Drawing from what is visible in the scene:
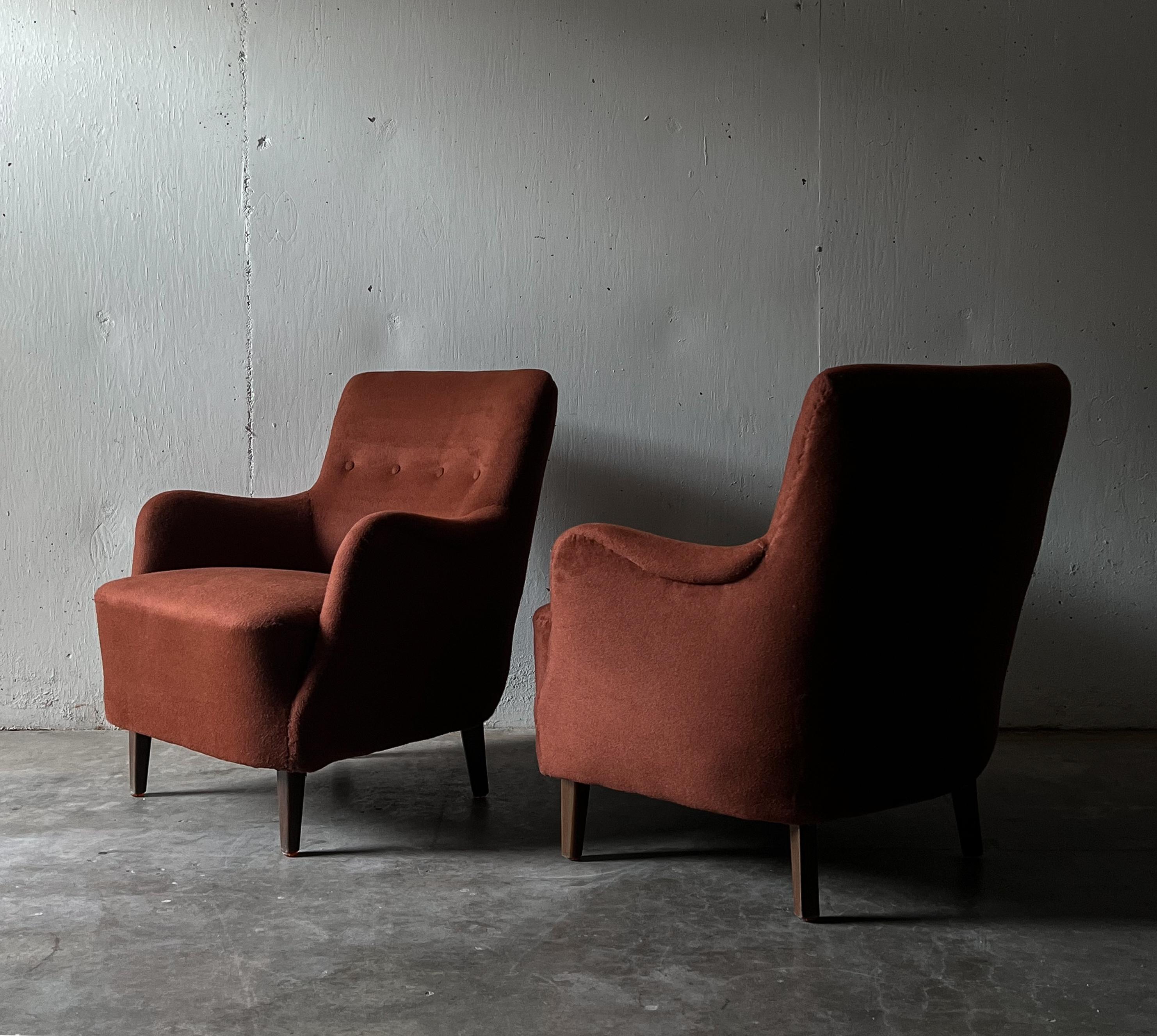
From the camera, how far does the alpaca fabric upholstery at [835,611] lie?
1.83 metres

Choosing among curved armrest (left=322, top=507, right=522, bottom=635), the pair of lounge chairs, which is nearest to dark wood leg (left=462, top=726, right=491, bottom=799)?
the pair of lounge chairs

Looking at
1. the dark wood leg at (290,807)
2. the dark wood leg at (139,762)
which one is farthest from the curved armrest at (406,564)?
the dark wood leg at (139,762)

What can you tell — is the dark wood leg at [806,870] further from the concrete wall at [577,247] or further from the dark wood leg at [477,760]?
the concrete wall at [577,247]

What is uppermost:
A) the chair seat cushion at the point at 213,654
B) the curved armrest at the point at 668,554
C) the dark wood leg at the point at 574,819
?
the curved armrest at the point at 668,554

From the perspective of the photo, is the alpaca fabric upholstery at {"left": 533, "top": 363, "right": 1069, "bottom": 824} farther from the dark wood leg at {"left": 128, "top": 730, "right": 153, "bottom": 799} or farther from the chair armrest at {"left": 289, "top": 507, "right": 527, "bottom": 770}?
the dark wood leg at {"left": 128, "top": 730, "right": 153, "bottom": 799}

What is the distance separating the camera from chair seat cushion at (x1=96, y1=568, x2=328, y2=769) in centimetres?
225

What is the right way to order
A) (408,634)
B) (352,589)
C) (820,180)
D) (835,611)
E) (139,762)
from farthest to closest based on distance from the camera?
(820,180), (139,762), (408,634), (352,589), (835,611)

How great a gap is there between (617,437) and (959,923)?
1691 millimetres

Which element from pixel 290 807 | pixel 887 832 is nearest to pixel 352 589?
pixel 290 807

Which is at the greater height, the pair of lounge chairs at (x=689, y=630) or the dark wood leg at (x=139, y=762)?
the pair of lounge chairs at (x=689, y=630)

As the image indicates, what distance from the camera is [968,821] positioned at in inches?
90.3

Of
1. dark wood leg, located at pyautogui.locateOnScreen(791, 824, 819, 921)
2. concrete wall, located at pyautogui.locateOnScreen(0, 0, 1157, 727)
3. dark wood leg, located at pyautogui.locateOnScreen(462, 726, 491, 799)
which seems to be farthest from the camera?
concrete wall, located at pyautogui.locateOnScreen(0, 0, 1157, 727)

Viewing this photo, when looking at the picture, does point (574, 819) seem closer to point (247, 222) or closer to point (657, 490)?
point (657, 490)

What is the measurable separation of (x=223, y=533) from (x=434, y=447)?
21.5 inches
